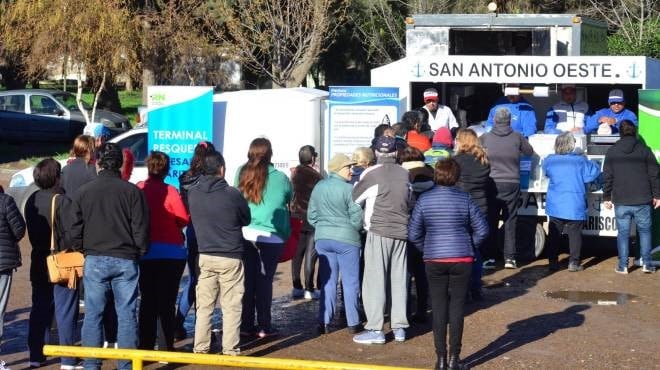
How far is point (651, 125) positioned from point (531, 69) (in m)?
1.74

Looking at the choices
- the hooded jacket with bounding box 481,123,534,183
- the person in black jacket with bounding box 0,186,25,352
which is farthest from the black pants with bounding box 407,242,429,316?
the person in black jacket with bounding box 0,186,25,352

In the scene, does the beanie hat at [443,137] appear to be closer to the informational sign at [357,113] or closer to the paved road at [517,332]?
the informational sign at [357,113]

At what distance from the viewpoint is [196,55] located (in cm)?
2738

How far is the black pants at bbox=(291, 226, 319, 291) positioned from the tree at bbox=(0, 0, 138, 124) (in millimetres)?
12653

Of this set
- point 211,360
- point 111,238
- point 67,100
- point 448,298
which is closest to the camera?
point 211,360

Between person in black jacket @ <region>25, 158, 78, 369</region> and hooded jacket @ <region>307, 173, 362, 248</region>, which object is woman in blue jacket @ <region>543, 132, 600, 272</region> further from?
person in black jacket @ <region>25, 158, 78, 369</region>

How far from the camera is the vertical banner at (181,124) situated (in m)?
14.8

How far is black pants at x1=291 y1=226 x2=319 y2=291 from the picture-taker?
11758 mm

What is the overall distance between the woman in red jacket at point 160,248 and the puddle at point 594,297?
4.84m

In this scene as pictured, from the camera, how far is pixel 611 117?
14.9m

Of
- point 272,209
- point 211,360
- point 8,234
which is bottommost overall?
point 211,360

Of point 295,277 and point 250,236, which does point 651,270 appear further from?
point 250,236

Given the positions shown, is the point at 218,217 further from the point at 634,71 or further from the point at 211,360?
the point at 634,71

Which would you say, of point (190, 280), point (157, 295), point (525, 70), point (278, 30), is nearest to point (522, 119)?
point (525, 70)
